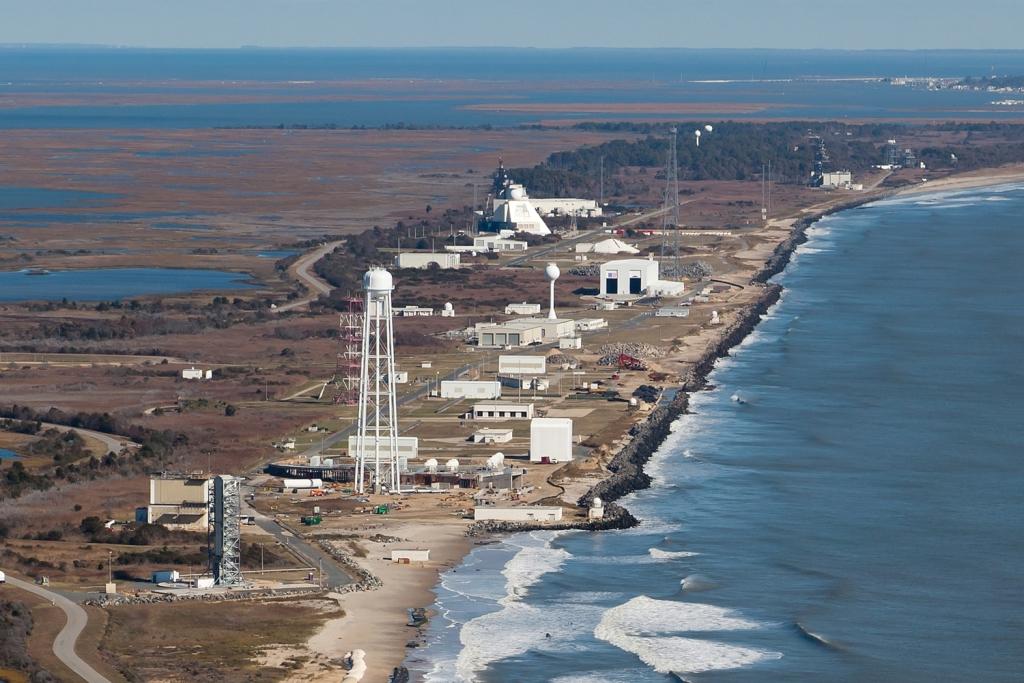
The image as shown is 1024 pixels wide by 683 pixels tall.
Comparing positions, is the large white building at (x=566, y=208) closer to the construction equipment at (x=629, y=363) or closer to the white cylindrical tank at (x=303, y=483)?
the construction equipment at (x=629, y=363)

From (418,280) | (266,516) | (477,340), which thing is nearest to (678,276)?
(418,280)

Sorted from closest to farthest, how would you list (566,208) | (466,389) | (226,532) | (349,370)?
(226,532) → (349,370) → (466,389) → (566,208)

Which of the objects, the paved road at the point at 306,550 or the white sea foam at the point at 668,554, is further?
the white sea foam at the point at 668,554

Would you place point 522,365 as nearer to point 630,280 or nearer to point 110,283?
point 630,280

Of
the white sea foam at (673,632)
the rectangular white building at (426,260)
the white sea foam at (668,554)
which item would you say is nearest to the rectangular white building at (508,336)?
the rectangular white building at (426,260)

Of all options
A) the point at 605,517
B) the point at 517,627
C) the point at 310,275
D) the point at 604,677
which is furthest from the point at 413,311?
the point at 604,677

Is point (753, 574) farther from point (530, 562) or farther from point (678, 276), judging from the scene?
point (678, 276)
